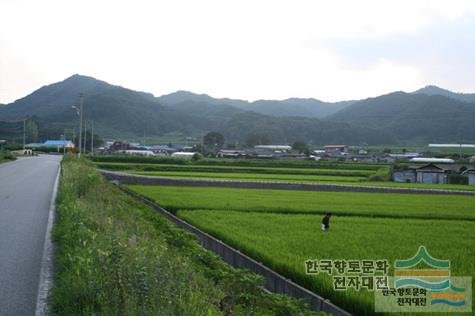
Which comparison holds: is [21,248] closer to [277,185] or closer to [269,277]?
[269,277]

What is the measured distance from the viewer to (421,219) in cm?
1761

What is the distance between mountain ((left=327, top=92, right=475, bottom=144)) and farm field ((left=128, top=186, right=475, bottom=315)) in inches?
4552

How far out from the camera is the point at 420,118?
140 m

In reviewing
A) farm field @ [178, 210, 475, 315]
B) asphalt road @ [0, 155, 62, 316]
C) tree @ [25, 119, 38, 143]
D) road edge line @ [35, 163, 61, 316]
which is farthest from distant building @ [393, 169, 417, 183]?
tree @ [25, 119, 38, 143]

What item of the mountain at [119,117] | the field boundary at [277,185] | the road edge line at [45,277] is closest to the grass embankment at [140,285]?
the road edge line at [45,277]

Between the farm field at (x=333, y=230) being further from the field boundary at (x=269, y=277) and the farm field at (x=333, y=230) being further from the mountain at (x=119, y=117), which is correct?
the mountain at (x=119, y=117)

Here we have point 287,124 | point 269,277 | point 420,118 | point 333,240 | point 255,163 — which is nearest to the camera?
point 269,277

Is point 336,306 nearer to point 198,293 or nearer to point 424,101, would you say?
point 198,293

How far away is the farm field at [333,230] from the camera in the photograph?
9469mm

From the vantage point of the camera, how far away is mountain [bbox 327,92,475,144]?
422ft

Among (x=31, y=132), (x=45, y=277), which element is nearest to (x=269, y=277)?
(x=45, y=277)

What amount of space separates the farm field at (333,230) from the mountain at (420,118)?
11563 centimetres

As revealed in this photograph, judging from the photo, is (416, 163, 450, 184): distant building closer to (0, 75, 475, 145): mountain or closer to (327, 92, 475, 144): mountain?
(0, 75, 475, 145): mountain

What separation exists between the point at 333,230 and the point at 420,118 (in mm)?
136905
